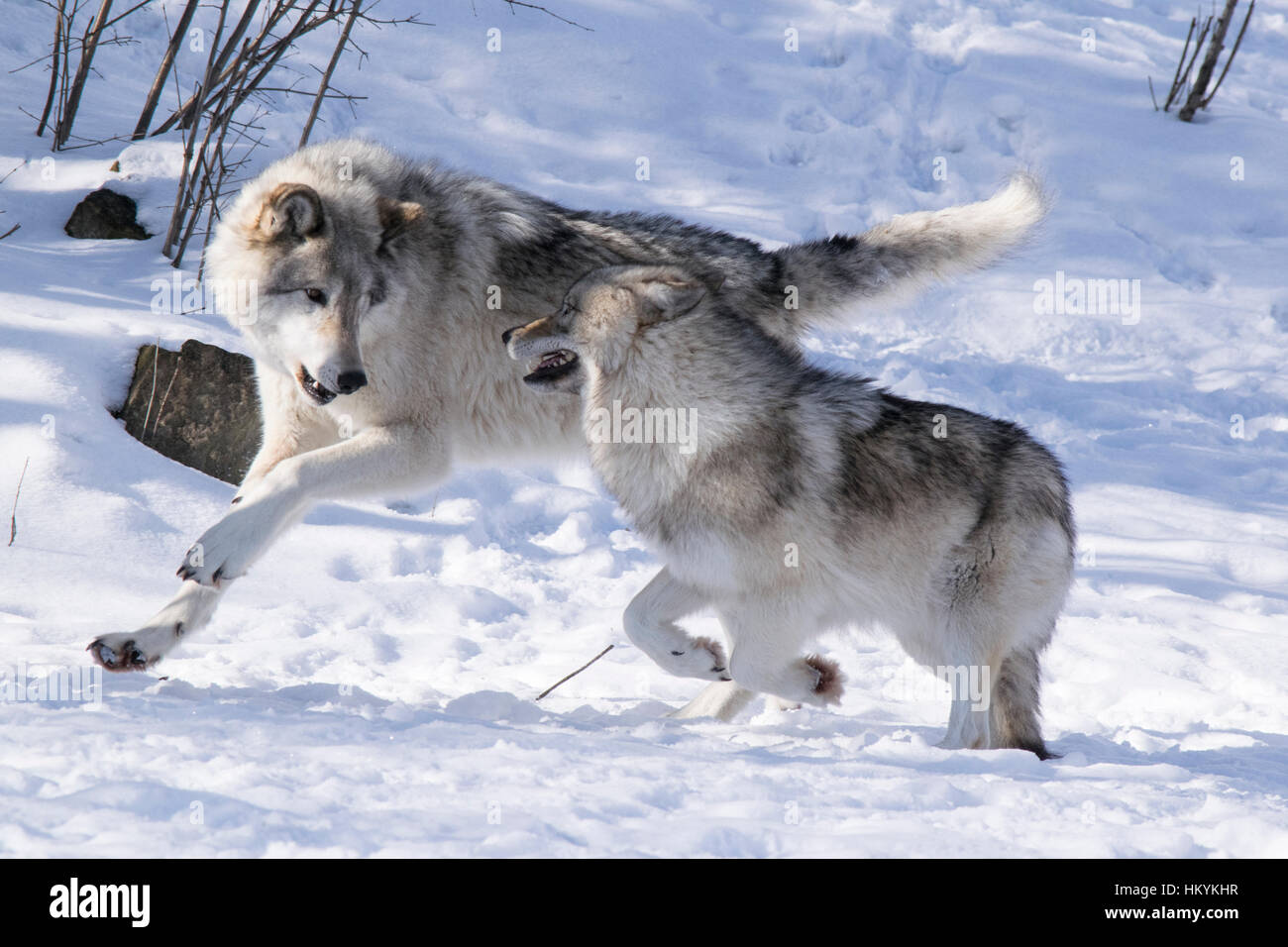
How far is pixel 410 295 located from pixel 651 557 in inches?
119

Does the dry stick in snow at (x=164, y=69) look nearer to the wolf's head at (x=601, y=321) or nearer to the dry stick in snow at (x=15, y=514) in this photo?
the dry stick in snow at (x=15, y=514)

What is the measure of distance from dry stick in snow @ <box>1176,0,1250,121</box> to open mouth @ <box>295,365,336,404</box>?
11.0 meters

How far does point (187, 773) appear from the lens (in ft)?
9.05

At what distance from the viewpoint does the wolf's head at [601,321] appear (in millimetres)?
4125

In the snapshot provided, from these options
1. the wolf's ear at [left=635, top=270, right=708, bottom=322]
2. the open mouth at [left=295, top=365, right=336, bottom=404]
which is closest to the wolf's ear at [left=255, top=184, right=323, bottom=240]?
the open mouth at [left=295, top=365, right=336, bottom=404]

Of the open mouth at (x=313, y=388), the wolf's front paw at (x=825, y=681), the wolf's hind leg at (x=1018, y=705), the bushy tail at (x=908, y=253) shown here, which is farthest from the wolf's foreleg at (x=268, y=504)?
the wolf's hind leg at (x=1018, y=705)

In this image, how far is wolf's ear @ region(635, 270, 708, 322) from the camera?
4.09 meters

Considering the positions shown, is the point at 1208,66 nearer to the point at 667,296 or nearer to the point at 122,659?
the point at 667,296

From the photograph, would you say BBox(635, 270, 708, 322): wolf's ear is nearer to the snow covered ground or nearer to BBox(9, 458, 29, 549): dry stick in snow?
the snow covered ground

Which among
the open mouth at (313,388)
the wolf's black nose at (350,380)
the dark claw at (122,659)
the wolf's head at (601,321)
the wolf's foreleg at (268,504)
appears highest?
the wolf's head at (601,321)

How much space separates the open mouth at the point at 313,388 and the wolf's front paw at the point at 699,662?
159cm

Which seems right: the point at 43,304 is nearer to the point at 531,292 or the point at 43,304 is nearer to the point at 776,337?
the point at 531,292

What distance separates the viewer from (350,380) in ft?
13.8
